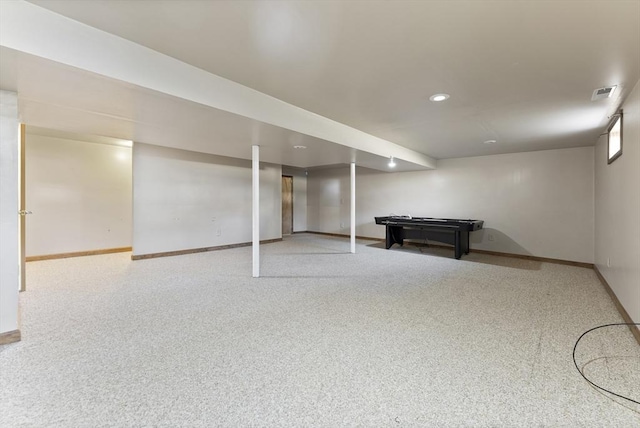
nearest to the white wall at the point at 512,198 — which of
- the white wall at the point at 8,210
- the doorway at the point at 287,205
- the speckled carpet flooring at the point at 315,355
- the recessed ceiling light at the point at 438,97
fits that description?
the speckled carpet flooring at the point at 315,355

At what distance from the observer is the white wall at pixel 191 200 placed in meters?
5.58

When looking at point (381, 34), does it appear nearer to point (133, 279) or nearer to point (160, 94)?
point (160, 94)

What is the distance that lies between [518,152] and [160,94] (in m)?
6.56

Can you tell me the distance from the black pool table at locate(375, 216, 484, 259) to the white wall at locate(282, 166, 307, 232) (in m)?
3.75

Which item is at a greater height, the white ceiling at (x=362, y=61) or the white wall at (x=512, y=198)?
the white ceiling at (x=362, y=61)

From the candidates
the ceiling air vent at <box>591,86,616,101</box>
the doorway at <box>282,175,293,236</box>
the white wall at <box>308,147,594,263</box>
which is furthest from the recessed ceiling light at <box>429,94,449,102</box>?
the doorway at <box>282,175,293,236</box>

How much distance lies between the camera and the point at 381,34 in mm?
1922

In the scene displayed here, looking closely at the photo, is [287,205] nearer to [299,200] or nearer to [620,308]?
[299,200]

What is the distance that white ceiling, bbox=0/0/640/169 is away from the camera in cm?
171

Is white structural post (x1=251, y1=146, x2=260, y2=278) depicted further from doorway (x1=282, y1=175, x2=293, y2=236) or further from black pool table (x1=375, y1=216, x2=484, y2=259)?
doorway (x1=282, y1=175, x2=293, y2=236)

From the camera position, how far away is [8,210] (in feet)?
7.47

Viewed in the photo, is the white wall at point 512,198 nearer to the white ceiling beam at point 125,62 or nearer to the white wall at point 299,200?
the white wall at point 299,200

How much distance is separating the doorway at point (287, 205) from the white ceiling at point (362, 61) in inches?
233

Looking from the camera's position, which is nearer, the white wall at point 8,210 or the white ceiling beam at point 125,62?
the white ceiling beam at point 125,62
